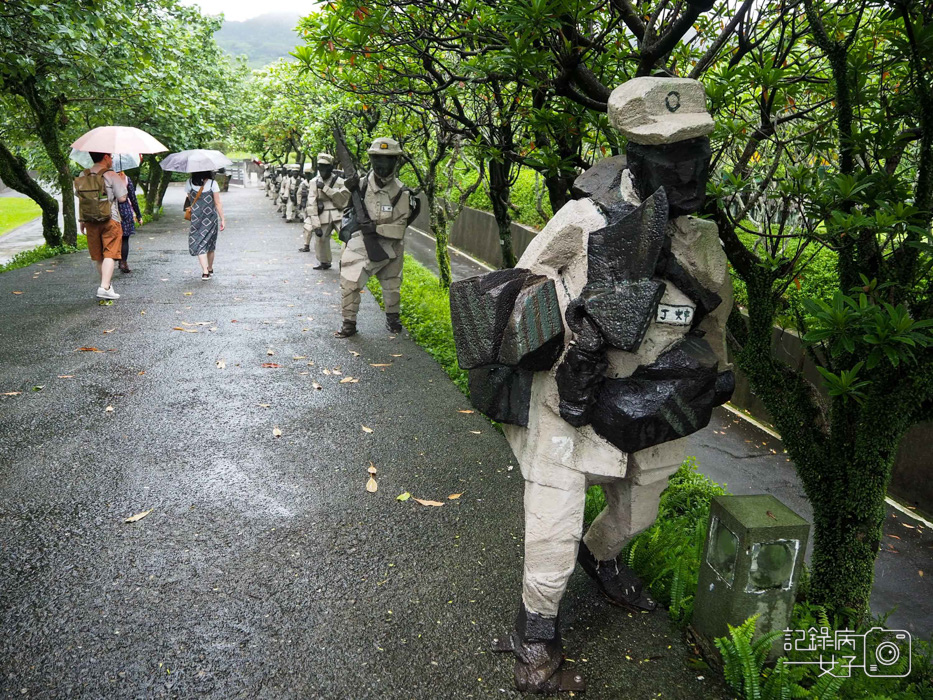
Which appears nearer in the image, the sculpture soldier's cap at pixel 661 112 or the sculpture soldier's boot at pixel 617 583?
the sculpture soldier's cap at pixel 661 112

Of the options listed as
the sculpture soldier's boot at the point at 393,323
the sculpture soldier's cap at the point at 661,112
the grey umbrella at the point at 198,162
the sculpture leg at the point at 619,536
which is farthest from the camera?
the grey umbrella at the point at 198,162

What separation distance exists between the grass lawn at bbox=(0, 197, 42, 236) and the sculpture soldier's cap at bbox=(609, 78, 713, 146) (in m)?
21.4

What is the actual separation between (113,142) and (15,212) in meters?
20.4

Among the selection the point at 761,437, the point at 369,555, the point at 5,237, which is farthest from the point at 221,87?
the point at 369,555

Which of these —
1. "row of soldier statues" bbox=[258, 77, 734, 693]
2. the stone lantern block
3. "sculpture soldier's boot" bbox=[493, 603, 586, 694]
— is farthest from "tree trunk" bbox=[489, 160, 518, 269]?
"sculpture soldier's boot" bbox=[493, 603, 586, 694]

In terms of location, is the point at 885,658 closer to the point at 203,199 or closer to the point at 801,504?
the point at 801,504

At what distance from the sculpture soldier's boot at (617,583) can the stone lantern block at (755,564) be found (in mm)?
410

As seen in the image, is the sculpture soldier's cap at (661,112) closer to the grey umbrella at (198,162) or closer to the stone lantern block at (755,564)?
the stone lantern block at (755,564)

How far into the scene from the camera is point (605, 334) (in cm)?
246

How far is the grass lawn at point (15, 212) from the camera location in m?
21.5

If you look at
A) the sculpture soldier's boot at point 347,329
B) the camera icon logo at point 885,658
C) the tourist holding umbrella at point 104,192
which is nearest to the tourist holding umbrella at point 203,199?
the tourist holding umbrella at point 104,192

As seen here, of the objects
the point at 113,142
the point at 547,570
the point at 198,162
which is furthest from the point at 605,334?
the point at 198,162

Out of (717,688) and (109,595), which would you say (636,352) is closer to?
(717,688)

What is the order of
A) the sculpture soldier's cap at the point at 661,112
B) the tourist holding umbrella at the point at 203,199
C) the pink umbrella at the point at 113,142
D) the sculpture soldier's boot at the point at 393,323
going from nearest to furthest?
the sculpture soldier's cap at the point at 661,112, the sculpture soldier's boot at the point at 393,323, the pink umbrella at the point at 113,142, the tourist holding umbrella at the point at 203,199
